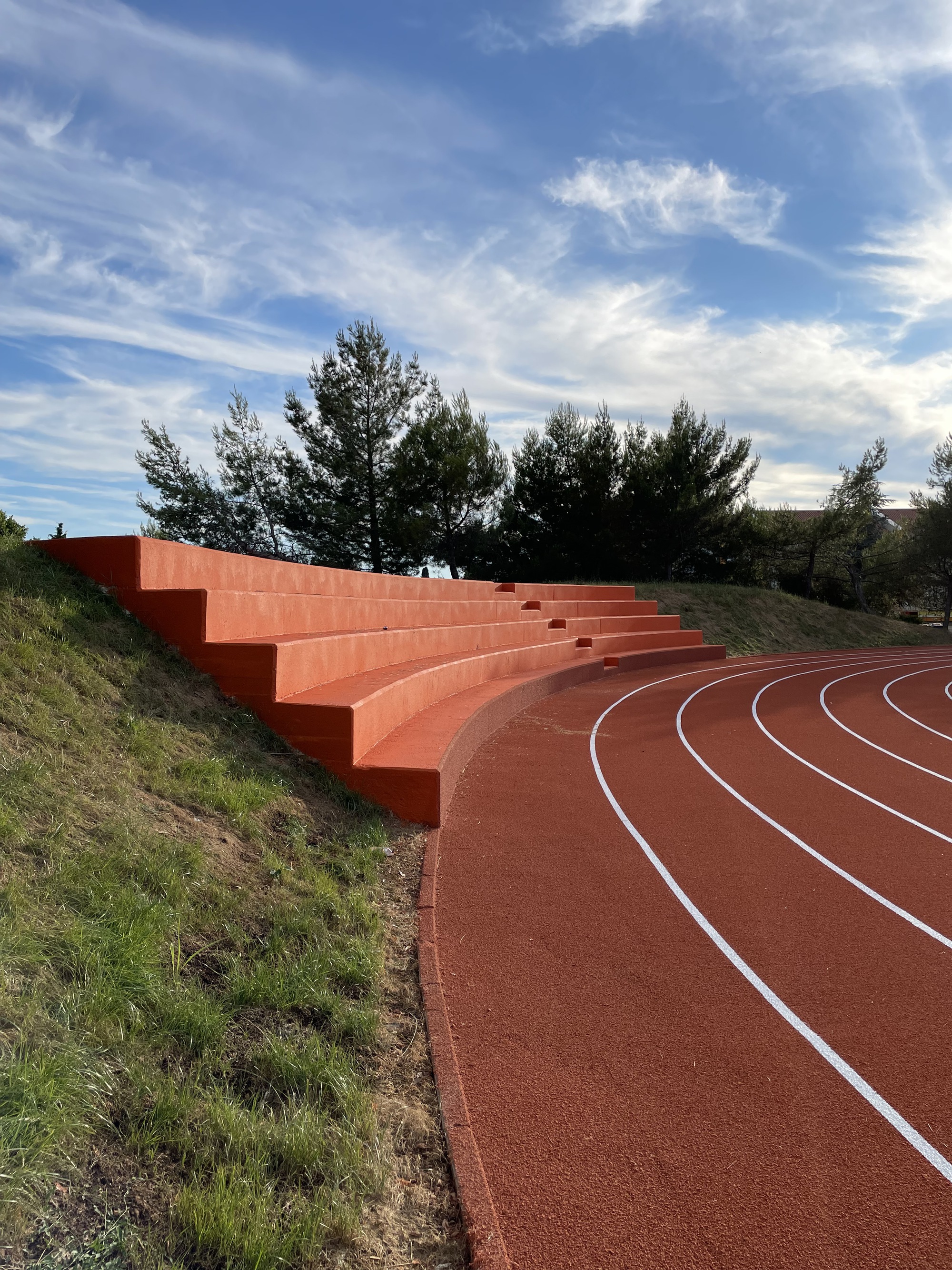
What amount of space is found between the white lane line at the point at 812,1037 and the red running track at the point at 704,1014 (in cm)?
1

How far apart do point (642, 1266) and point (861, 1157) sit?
92 centimetres

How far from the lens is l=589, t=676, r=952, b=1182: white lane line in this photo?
265 centimetres

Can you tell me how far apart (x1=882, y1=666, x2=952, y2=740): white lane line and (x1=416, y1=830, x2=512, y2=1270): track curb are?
945cm

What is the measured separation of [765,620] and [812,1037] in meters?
26.8

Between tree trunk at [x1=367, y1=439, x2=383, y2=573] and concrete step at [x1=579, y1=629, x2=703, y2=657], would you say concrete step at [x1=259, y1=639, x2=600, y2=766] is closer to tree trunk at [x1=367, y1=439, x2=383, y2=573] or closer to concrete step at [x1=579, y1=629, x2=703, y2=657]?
concrete step at [x1=579, y1=629, x2=703, y2=657]

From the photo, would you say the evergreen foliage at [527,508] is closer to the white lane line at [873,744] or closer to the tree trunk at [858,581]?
the tree trunk at [858,581]

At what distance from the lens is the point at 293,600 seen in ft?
26.8

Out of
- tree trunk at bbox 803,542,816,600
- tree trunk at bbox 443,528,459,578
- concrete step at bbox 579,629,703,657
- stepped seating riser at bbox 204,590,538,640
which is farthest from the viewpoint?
tree trunk at bbox 803,542,816,600

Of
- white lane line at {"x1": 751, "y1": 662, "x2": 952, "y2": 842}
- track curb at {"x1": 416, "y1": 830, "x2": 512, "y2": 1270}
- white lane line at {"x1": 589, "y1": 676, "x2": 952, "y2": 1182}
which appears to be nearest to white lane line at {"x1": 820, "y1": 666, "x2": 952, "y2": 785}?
white lane line at {"x1": 751, "y1": 662, "x2": 952, "y2": 842}

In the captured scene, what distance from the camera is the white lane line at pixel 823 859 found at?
14.4 feet

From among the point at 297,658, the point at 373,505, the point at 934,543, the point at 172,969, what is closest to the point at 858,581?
the point at 934,543

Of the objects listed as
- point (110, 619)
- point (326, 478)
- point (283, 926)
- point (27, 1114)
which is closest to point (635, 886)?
point (283, 926)

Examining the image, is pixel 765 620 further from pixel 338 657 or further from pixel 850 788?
pixel 338 657

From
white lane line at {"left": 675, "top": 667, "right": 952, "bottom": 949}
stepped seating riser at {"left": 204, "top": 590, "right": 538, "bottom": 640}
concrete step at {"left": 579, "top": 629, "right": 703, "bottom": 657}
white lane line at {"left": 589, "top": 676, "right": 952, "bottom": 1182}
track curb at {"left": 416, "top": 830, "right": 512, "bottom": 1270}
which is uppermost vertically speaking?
stepped seating riser at {"left": 204, "top": 590, "right": 538, "bottom": 640}
